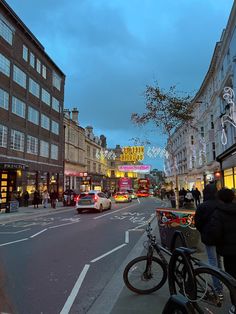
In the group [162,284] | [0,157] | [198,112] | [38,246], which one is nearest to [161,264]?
[162,284]

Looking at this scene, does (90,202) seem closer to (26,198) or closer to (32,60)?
(26,198)

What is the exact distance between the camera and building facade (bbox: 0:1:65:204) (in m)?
32.8

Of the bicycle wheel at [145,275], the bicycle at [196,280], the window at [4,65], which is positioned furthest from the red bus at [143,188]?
the bicycle at [196,280]

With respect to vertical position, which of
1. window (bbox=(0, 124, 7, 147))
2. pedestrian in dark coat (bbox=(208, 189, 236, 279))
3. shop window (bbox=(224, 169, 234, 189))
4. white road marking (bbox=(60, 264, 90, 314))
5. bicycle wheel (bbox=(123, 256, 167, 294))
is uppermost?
window (bbox=(0, 124, 7, 147))

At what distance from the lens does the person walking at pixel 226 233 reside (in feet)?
14.6

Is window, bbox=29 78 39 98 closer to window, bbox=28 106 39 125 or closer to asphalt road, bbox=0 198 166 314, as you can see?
window, bbox=28 106 39 125

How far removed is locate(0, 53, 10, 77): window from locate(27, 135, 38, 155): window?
7.87 m

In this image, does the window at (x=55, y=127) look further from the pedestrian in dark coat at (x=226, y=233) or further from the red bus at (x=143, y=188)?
the pedestrian in dark coat at (x=226, y=233)

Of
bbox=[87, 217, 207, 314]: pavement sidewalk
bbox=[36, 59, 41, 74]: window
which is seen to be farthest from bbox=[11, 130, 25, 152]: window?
bbox=[87, 217, 207, 314]: pavement sidewalk

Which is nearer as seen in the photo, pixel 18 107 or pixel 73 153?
pixel 18 107

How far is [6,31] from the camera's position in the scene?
33344mm

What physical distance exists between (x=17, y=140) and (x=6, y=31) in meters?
10.4

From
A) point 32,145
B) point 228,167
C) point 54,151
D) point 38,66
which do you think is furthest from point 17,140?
point 228,167

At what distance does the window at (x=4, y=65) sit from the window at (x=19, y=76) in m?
1.43
